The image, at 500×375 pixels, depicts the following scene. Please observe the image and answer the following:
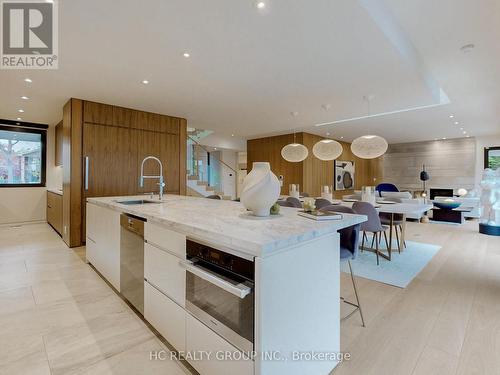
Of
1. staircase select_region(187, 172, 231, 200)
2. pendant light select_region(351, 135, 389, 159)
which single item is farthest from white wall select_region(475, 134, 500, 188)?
staircase select_region(187, 172, 231, 200)

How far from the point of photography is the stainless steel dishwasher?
6.57ft

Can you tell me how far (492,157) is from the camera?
8344mm

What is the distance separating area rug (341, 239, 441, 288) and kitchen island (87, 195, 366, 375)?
5.81 feet

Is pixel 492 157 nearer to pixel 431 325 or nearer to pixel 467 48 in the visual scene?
pixel 467 48

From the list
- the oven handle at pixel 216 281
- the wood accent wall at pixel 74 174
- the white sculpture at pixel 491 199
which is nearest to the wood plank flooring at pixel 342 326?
the oven handle at pixel 216 281

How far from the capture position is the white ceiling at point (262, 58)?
2111mm

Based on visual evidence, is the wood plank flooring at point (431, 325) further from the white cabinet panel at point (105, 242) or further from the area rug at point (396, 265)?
the white cabinet panel at point (105, 242)

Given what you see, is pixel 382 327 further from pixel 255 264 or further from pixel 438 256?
pixel 438 256

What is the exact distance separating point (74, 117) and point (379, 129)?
7.48m

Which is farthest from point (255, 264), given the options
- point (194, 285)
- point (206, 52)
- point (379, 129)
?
point (379, 129)

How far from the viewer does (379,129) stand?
23.9 ft

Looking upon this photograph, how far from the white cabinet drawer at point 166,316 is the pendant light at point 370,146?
389cm

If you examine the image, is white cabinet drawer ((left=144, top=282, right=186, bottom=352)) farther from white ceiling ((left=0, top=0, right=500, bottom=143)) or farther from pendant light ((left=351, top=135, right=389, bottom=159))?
pendant light ((left=351, top=135, right=389, bottom=159))

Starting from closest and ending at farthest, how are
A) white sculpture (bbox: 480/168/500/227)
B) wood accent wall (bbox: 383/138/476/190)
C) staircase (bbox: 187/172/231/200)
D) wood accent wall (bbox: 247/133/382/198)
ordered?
white sculpture (bbox: 480/168/500/227)
staircase (bbox: 187/172/231/200)
wood accent wall (bbox: 247/133/382/198)
wood accent wall (bbox: 383/138/476/190)
